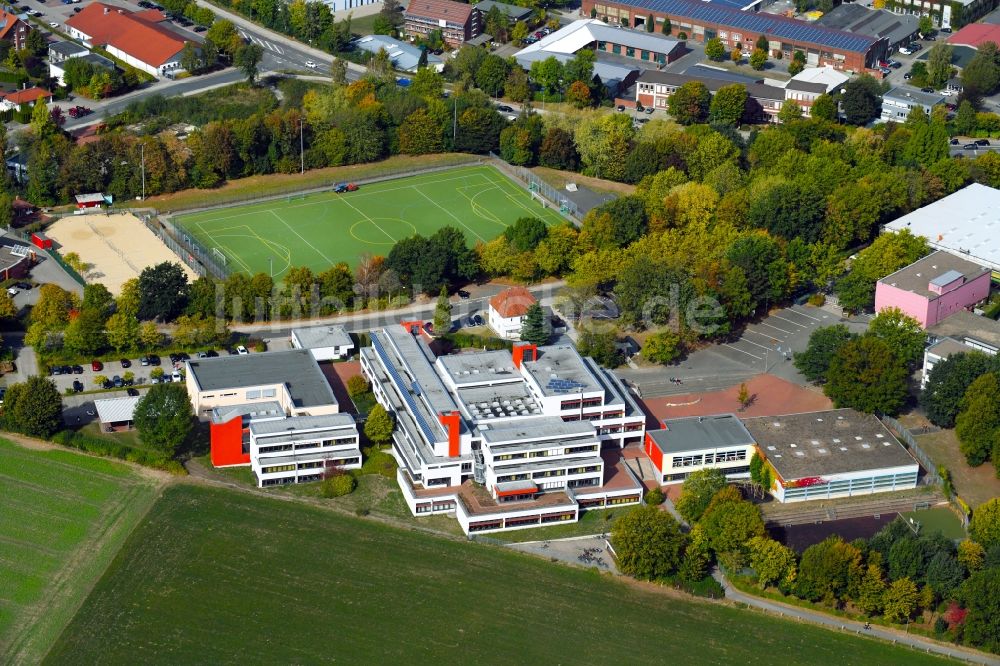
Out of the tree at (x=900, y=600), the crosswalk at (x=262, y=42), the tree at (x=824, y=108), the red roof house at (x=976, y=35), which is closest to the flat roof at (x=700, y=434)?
the tree at (x=900, y=600)

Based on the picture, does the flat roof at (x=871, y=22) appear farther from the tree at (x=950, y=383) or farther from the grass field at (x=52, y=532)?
the grass field at (x=52, y=532)

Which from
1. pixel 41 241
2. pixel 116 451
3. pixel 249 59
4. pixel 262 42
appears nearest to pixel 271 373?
pixel 116 451

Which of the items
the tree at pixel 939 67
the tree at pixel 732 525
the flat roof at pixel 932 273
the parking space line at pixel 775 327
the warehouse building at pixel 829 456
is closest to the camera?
the tree at pixel 732 525

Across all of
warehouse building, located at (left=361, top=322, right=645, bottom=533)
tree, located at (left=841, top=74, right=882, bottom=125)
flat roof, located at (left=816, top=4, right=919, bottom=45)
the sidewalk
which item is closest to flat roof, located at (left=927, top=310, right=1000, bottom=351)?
warehouse building, located at (left=361, top=322, right=645, bottom=533)

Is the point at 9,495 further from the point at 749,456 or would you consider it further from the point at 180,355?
the point at 749,456

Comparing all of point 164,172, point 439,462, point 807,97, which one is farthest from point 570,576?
point 807,97

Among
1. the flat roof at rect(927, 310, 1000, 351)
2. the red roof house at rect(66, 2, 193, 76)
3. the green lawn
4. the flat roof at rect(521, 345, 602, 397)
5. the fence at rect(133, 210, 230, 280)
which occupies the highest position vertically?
the red roof house at rect(66, 2, 193, 76)

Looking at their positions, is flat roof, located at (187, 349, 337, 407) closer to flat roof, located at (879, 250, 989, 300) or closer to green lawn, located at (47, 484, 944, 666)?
green lawn, located at (47, 484, 944, 666)
